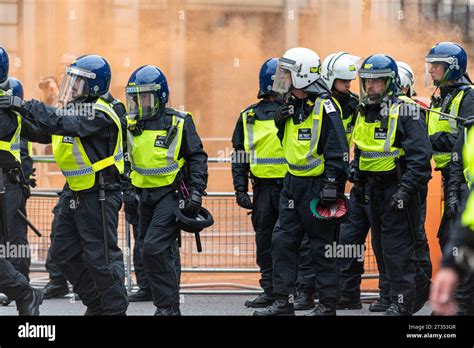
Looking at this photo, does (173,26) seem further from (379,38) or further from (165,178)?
(165,178)

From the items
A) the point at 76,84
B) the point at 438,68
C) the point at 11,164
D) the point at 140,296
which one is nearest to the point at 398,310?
the point at 438,68

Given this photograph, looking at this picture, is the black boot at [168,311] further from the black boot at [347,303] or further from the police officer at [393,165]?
the black boot at [347,303]

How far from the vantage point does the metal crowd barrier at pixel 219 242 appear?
33.3 ft

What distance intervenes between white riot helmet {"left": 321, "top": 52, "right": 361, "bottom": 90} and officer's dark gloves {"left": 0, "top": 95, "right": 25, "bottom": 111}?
287 cm

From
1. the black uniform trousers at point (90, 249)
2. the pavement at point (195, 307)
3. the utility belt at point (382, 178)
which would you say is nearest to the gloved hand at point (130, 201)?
the black uniform trousers at point (90, 249)

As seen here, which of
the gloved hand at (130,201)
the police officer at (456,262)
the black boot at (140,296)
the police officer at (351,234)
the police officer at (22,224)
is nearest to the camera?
the police officer at (456,262)

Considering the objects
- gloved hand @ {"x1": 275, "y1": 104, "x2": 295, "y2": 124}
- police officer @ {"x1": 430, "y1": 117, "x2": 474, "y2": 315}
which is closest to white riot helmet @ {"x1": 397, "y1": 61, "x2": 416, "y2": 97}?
gloved hand @ {"x1": 275, "y1": 104, "x2": 295, "y2": 124}

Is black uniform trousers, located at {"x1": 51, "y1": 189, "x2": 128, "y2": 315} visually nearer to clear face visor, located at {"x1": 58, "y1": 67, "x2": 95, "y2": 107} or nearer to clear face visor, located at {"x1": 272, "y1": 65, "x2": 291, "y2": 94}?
clear face visor, located at {"x1": 58, "y1": 67, "x2": 95, "y2": 107}

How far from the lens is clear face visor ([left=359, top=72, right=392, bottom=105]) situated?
835 cm

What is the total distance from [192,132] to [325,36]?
38.1 feet

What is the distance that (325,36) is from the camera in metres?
19.6

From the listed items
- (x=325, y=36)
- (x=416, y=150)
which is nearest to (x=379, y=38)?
(x=325, y=36)

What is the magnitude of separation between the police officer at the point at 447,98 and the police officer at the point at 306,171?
1.03 metres
